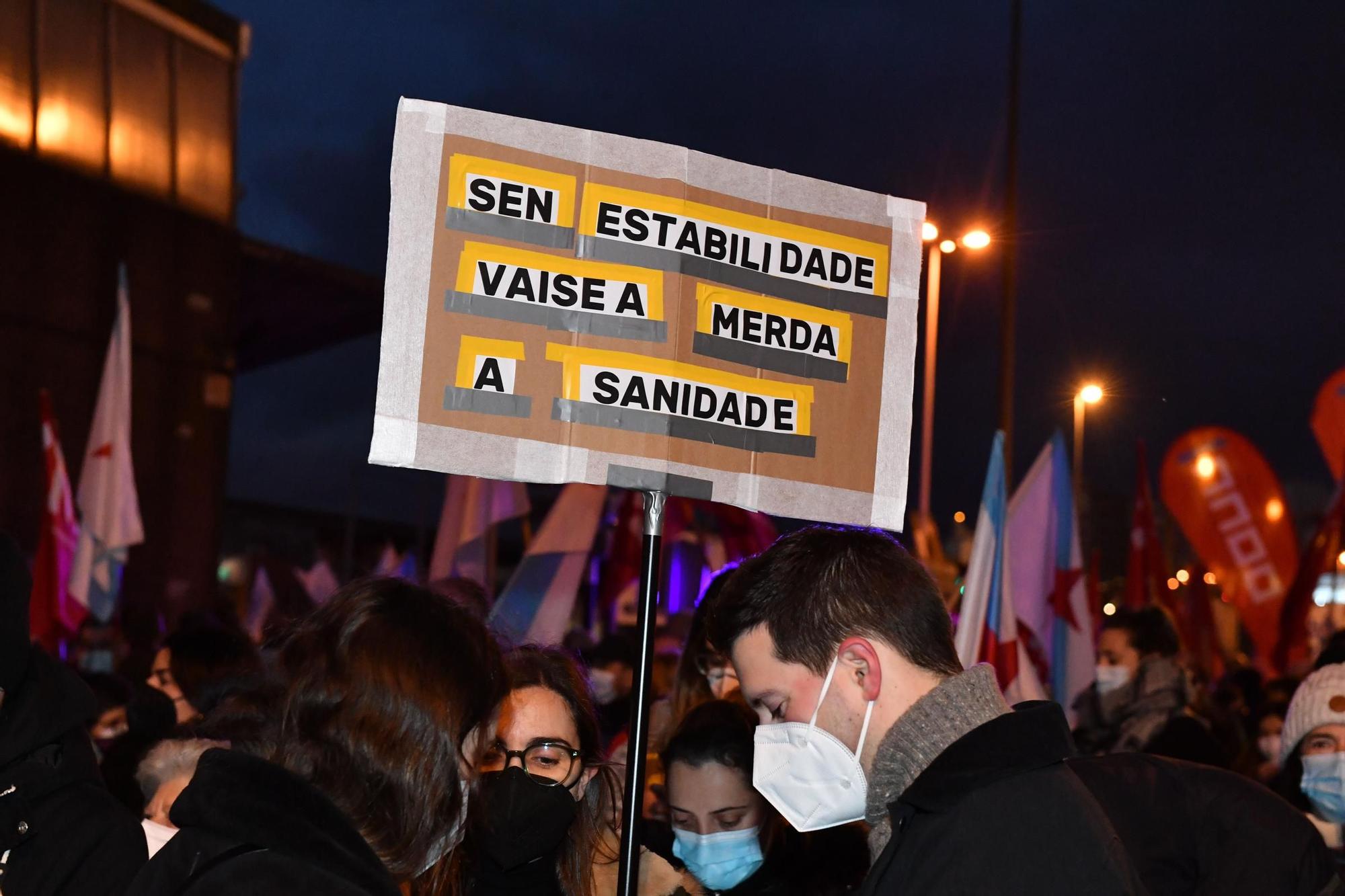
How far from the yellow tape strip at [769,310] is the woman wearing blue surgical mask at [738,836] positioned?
142cm

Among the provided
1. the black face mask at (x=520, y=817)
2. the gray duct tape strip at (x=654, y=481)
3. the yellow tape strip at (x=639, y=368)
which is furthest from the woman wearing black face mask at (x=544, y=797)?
the yellow tape strip at (x=639, y=368)

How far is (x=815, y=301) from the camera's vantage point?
3.30 metres

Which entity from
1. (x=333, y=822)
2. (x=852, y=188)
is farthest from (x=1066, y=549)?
(x=333, y=822)

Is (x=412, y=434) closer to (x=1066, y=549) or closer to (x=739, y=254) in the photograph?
(x=739, y=254)

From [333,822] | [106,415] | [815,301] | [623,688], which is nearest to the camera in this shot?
[333,822]

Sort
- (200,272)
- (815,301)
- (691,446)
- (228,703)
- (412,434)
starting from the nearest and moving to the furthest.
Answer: (412,434), (691,446), (815,301), (228,703), (200,272)

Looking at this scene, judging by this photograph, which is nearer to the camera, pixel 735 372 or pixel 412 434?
pixel 412 434

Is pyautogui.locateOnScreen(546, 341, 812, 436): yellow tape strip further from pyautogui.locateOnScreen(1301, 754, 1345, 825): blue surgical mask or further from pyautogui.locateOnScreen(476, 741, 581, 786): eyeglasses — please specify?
pyautogui.locateOnScreen(1301, 754, 1345, 825): blue surgical mask

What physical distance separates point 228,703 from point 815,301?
1993 millimetres

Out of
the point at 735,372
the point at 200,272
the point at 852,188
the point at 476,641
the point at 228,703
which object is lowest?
the point at 228,703

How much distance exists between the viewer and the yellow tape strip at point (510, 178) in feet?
9.67

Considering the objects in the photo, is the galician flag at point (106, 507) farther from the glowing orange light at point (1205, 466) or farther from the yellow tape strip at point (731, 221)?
the glowing orange light at point (1205, 466)

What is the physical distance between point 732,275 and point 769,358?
0.21m

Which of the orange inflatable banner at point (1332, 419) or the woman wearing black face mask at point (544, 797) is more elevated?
the orange inflatable banner at point (1332, 419)
